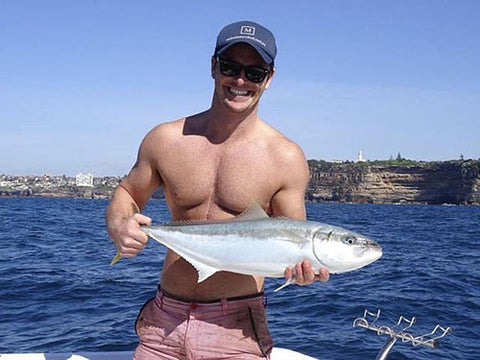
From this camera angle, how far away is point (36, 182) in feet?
551

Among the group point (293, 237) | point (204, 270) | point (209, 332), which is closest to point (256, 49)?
point (293, 237)

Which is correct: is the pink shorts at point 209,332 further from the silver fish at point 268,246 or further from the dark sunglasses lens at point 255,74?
the dark sunglasses lens at point 255,74

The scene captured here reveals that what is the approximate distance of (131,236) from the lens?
346 cm

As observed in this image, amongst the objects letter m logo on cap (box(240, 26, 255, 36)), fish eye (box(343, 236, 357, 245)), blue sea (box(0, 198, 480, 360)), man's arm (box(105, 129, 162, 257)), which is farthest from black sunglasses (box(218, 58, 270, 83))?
blue sea (box(0, 198, 480, 360))

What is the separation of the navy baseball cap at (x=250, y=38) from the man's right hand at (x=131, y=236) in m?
1.21

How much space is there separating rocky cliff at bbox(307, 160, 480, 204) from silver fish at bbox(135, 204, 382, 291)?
12390 cm

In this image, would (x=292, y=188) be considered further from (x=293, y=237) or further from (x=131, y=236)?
(x=131, y=236)

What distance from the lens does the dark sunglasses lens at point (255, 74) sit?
362 centimetres

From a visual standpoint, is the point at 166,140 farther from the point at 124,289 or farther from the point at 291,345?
the point at 124,289

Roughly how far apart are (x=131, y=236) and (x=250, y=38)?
145 centimetres

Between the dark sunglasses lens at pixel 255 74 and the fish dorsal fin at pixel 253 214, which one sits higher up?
the dark sunglasses lens at pixel 255 74

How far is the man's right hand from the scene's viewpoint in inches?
136

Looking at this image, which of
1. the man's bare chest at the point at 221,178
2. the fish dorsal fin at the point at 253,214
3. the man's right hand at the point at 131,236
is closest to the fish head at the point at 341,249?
the fish dorsal fin at the point at 253,214

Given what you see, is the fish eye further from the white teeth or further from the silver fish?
the white teeth
